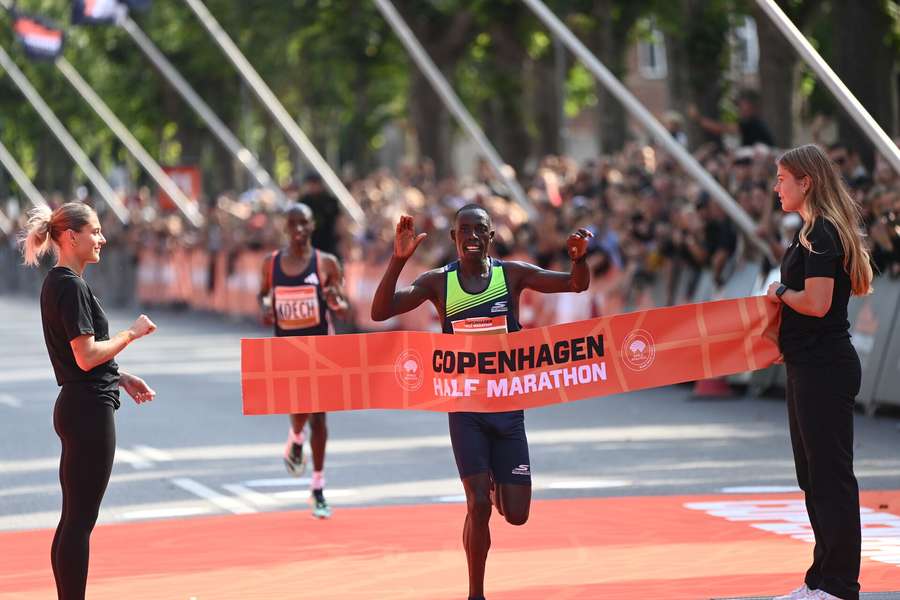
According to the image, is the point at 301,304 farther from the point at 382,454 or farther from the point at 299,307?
the point at 382,454

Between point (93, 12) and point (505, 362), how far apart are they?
24.0m

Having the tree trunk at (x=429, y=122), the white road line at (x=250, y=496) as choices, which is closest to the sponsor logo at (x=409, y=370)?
the white road line at (x=250, y=496)

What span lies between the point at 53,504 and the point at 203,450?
124 inches

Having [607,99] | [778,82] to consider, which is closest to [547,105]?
[607,99]

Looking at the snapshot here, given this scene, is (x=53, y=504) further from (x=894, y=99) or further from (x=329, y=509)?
(x=894, y=99)

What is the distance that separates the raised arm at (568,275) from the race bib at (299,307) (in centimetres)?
346

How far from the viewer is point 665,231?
20828mm

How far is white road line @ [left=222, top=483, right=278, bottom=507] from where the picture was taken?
1285 cm

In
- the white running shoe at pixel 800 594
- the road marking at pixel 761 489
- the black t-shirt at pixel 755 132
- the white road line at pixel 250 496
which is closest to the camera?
the white running shoe at pixel 800 594

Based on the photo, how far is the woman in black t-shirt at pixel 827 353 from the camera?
322 inches

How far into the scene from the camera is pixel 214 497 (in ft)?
43.1

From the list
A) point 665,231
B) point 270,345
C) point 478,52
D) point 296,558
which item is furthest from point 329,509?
point 478,52

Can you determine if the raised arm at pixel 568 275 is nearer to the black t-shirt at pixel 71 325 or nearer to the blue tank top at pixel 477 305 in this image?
the blue tank top at pixel 477 305

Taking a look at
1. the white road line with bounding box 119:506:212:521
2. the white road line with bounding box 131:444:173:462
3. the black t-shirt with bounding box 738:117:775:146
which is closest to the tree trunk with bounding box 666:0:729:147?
the black t-shirt with bounding box 738:117:775:146
